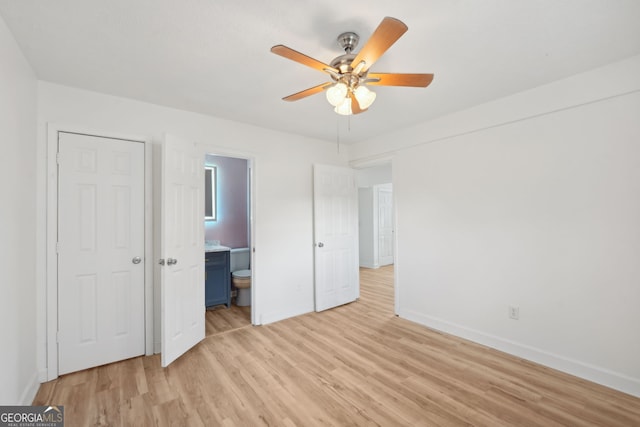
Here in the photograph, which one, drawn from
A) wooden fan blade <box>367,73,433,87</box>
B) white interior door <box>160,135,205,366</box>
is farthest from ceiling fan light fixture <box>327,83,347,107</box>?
white interior door <box>160,135,205,366</box>

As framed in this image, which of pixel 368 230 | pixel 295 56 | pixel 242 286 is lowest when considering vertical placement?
pixel 242 286

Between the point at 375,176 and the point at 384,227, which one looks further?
the point at 384,227

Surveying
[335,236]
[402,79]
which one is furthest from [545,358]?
[402,79]

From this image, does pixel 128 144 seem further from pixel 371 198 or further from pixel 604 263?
pixel 371 198

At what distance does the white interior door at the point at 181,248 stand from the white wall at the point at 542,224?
258 cm

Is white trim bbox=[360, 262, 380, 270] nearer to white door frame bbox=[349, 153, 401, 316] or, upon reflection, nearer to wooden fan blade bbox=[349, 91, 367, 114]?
white door frame bbox=[349, 153, 401, 316]

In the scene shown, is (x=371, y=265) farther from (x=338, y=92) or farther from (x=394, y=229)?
(x=338, y=92)

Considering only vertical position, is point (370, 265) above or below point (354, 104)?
below

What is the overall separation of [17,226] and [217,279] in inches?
93.0

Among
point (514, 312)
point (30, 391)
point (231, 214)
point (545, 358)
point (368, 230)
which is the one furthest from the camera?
point (368, 230)

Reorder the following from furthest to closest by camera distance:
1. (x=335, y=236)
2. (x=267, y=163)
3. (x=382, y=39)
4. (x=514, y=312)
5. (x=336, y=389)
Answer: (x=335, y=236) < (x=267, y=163) < (x=514, y=312) < (x=336, y=389) < (x=382, y=39)

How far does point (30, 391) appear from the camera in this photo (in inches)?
77.7

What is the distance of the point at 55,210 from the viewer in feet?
7.52

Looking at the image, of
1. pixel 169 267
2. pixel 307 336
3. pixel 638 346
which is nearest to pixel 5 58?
pixel 169 267
